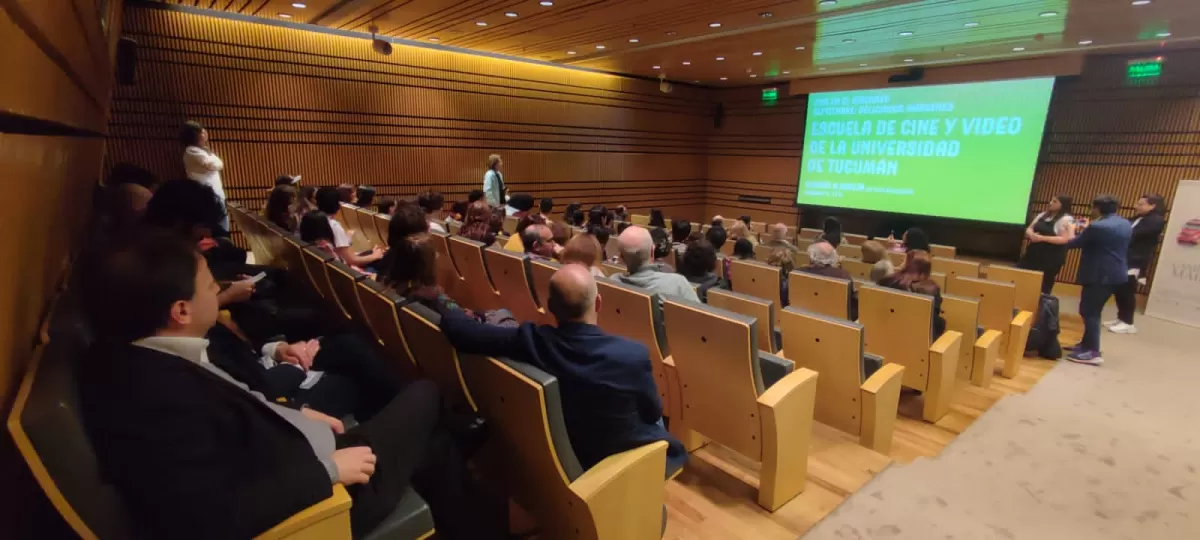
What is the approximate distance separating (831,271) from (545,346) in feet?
8.82

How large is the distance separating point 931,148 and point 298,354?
9798 mm

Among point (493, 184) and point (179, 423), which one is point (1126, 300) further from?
point (179, 423)

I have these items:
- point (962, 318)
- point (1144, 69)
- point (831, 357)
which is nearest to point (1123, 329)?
point (962, 318)

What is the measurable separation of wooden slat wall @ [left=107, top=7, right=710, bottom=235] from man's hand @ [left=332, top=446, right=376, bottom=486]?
7298mm

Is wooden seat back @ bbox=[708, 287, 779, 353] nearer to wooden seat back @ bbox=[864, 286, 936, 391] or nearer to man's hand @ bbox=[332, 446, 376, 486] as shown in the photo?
wooden seat back @ bbox=[864, 286, 936, 391]

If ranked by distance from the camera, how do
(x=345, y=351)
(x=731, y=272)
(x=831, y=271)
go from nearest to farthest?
(x=345, y=351) → (x=831, y=271) → (x=731, y=272)

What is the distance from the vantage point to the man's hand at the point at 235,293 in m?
2.62

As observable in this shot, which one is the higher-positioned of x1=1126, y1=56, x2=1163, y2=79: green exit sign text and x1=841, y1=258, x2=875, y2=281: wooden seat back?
x1=1126, y1=56, x2=1163, y2=79: green exit sign text

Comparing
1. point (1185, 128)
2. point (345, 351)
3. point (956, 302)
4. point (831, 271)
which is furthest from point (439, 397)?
point (1185, 128)

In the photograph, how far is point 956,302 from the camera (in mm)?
3502

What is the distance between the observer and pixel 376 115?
27.2 ft

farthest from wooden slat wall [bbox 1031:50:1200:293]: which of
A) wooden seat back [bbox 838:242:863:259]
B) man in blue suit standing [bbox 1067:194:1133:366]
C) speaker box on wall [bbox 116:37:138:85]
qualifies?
speaker box on wall [bbox 116:37:138:85]

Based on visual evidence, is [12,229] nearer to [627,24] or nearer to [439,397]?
[439,397]

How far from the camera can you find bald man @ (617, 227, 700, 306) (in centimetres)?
288
